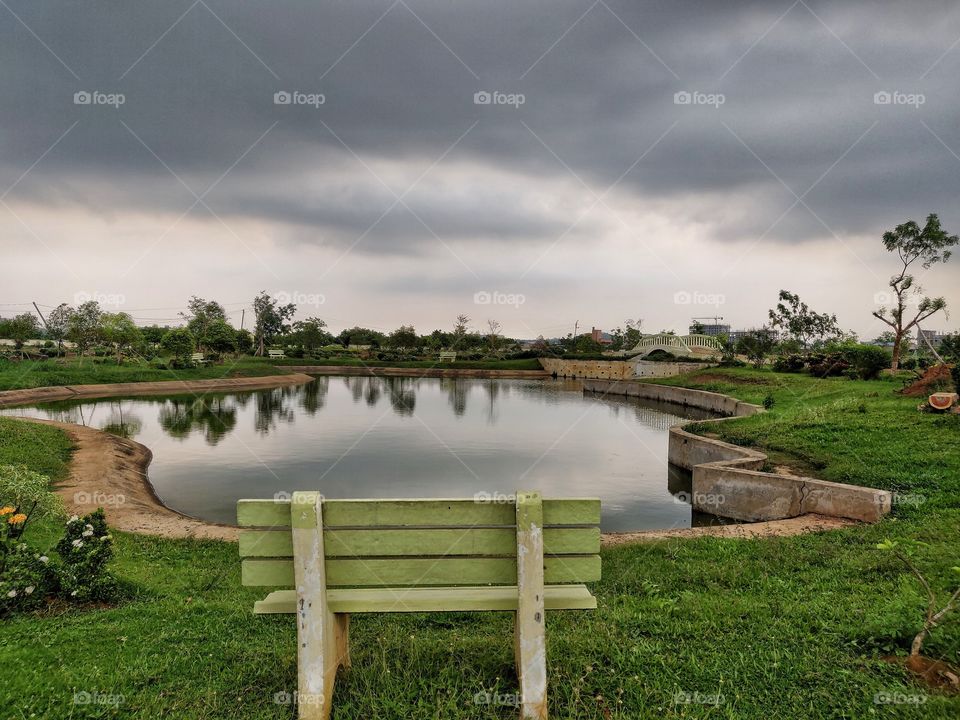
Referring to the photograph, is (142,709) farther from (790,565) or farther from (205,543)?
(790,565)

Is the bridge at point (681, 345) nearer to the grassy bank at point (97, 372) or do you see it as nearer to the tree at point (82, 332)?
the grassy bank at point (97, 372)

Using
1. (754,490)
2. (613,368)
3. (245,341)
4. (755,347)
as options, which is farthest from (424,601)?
(245,341)

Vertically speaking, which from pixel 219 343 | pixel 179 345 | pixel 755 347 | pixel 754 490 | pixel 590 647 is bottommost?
pixel 754 490

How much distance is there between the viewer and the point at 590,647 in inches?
129

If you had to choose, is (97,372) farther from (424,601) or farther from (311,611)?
(424,601)

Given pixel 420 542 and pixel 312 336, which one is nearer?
pixel 420 542

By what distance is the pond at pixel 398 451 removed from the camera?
1037 cm

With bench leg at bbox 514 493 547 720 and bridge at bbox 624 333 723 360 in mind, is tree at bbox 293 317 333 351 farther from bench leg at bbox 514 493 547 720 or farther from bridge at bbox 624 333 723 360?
bench leg at bbox 514 493 547 720

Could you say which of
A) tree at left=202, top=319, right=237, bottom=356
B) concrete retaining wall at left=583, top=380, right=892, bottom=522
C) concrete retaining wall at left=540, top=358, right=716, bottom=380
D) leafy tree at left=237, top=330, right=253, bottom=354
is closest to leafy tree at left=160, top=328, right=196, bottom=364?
tree at left=202, top=319, right=237, bottom=356

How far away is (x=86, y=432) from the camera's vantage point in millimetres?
15055

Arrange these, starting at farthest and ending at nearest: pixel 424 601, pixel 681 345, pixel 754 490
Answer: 1. pixel 681 345
2. pixel 754 490
3. pixel 424 601

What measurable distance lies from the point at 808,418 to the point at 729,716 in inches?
481

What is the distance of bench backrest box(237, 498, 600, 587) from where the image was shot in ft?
8.09

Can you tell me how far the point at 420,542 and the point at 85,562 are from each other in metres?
3.32
